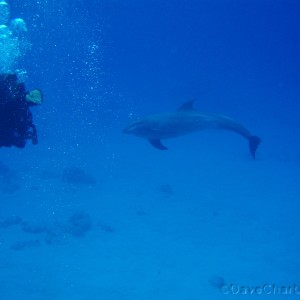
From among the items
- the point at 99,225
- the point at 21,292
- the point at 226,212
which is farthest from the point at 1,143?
the point at 226,212

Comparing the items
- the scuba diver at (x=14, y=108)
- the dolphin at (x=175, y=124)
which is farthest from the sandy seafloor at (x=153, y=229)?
the scuba diver at (x=14, y=108)

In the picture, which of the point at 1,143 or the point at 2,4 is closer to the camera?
the point at 1,143

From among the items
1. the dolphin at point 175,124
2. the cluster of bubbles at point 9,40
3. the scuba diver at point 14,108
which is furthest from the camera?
the dolphin at point 175,124

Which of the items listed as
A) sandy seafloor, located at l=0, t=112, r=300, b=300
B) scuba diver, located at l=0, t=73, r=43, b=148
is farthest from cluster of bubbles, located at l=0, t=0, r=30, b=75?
sandy seafloor, located at l=0, t=112, r=300, b=300

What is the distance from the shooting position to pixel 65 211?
15.1m

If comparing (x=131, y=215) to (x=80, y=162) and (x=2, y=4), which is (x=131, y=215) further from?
(x=80, y=162)

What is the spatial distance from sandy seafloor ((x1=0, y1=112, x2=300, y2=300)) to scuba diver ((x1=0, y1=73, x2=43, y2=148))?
19.2 feet

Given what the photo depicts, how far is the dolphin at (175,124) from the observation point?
13672 millimetres

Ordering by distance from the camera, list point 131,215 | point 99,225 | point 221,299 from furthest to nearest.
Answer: point 131,215 < point 99,225 < point 221,299

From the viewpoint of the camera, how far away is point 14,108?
4.71 metres

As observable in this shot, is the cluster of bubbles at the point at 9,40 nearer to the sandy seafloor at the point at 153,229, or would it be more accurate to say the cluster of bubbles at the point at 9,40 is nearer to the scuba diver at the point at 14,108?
the scuba diver at the point at 14,108

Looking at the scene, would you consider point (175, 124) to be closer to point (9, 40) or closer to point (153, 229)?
point (153, 229)

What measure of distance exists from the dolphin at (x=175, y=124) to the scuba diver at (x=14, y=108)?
873 centimetres

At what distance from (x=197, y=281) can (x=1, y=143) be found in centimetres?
729
